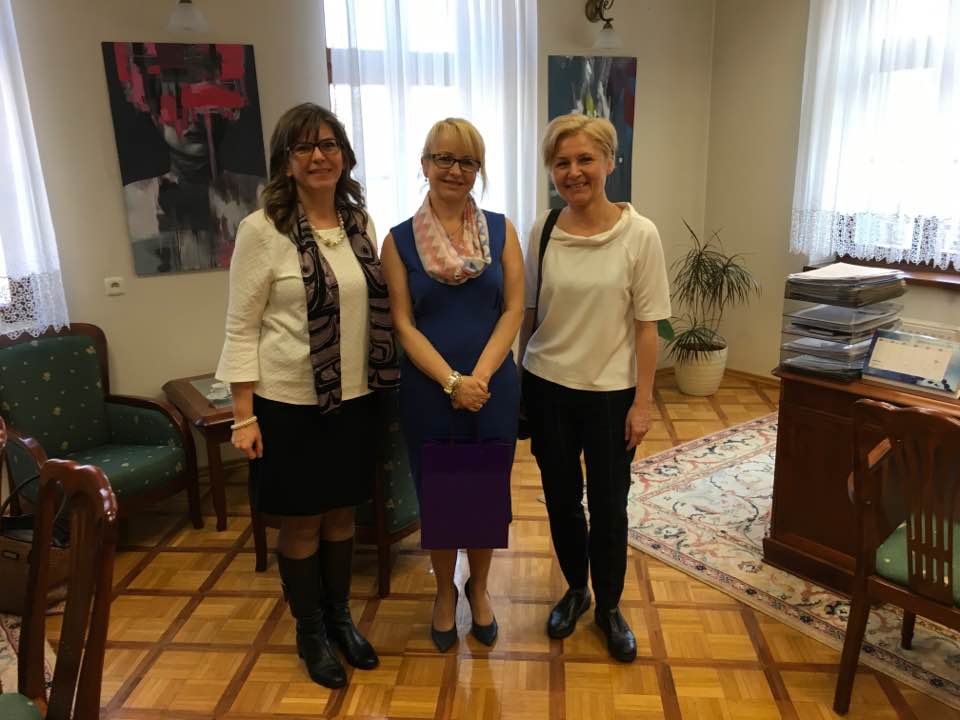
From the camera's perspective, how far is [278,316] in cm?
186

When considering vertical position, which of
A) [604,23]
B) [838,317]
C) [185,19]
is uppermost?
[604,23]

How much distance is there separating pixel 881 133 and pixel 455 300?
9.92 ft

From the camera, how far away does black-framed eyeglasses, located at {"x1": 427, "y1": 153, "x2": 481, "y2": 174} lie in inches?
73.7

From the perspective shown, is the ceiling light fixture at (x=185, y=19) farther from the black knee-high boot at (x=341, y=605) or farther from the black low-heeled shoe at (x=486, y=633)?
the black low-heeled shoe at (x=486, y=633)

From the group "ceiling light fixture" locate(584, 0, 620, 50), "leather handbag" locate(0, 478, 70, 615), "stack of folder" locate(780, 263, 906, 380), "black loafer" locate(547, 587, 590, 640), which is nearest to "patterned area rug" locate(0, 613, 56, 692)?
"leather handbag" locate(0, 478, 70, 615)

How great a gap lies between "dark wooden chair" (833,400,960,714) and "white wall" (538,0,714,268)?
2.76m

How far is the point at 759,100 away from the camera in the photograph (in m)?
4.56

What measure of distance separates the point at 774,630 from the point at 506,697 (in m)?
0.86

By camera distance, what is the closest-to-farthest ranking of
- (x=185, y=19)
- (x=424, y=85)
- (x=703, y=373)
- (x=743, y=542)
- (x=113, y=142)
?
(x=743, y=542), (x=185, y=19), (x=113, y=142), (x=424, y=85), (x=703, y=373)

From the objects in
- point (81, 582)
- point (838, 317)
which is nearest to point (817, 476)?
point (838, 317)

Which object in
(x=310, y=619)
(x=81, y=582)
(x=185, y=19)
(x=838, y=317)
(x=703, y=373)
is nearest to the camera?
(x=81, y=582)

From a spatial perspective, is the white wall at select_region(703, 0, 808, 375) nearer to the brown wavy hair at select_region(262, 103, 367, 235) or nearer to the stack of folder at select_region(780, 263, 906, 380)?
the stack of folder at select_region(780, 263, 906, 380)

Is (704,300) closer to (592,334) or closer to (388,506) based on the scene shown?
(388,506)

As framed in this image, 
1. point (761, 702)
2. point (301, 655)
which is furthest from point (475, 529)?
point (761, 702)
